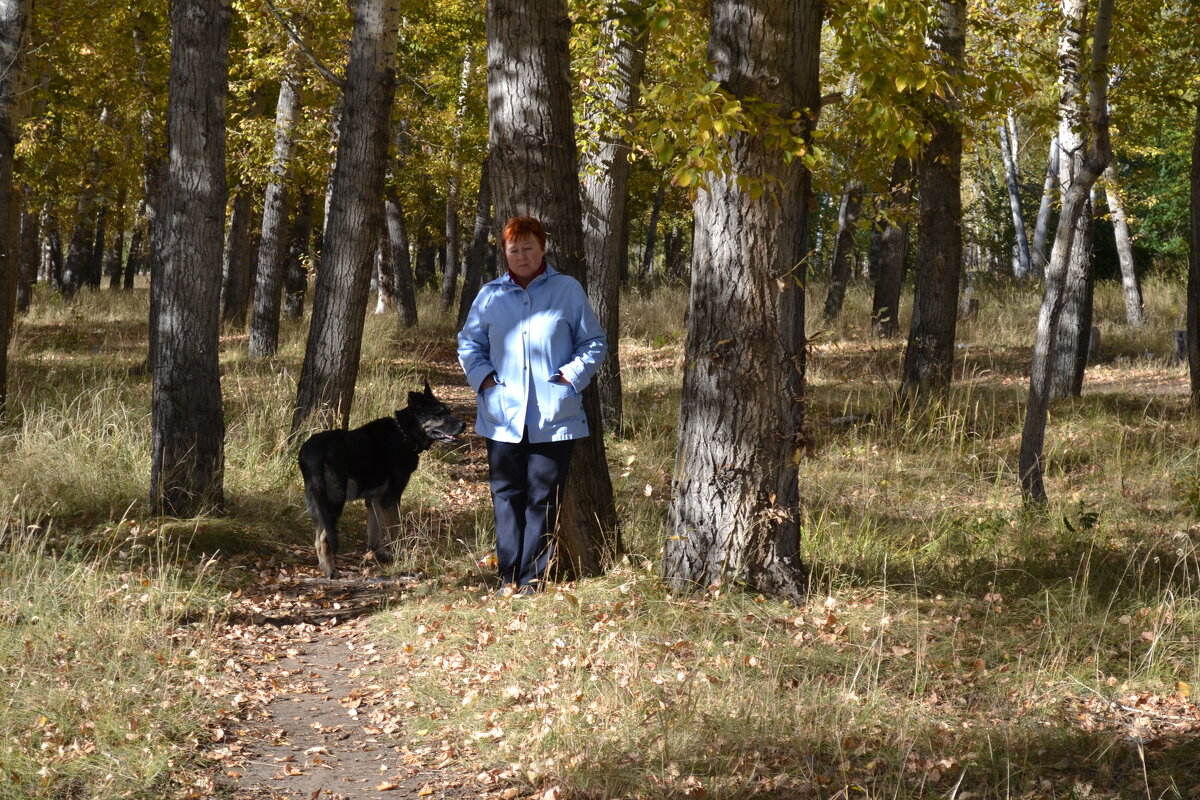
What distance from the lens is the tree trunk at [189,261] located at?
7363mm

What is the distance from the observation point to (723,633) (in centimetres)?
512

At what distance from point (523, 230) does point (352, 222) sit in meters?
4.97

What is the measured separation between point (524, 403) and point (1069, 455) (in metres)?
6.82

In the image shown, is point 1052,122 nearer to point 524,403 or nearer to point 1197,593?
point 1197,593

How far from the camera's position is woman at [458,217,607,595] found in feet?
17.9

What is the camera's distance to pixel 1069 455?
10.2m

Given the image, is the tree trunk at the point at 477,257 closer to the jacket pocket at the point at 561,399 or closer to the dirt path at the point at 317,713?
the dirt path at the point at 317,713

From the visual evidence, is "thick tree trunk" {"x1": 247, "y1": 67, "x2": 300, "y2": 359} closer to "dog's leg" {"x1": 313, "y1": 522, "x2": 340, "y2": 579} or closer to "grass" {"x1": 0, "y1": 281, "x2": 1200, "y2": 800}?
"grass" {"x1": 0, "y1": 281, "x2": 1200, "y2": 800}

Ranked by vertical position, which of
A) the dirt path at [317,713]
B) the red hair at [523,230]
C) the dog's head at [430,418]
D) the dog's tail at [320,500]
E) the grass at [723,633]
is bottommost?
the dirt path at [317,713]

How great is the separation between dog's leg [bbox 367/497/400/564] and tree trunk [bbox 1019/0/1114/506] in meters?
4.77

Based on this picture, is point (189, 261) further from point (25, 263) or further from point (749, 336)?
point (25, 263)

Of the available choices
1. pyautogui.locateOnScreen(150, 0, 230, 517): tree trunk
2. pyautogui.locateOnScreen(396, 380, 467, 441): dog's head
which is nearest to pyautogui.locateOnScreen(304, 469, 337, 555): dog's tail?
pyautogui.locateOnScreen(396, 380, 467, 441): dog's head

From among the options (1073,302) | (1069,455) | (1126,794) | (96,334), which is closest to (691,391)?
(1126,794)

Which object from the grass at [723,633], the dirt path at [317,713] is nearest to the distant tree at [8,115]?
the grass at [723,633]
